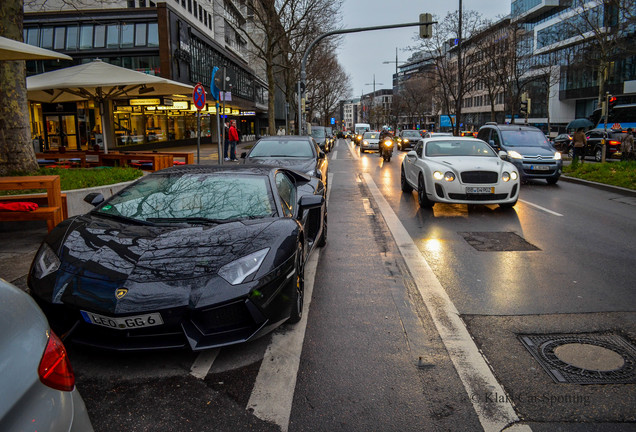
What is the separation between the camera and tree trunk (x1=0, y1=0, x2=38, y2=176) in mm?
9641

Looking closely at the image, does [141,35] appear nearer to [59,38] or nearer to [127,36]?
[127,36]

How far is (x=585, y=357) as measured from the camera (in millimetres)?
3629

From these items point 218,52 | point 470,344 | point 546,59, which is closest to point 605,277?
point 470,344

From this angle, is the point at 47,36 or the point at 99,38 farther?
the point at 47,36

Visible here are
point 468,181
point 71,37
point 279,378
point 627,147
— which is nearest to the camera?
point 279,378

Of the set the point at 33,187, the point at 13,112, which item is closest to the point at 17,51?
the point at 33,187

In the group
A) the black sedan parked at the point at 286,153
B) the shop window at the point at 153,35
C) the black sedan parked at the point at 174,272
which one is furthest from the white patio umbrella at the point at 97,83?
the shop window at the point at 153,35

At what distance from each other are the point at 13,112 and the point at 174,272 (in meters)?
8.33

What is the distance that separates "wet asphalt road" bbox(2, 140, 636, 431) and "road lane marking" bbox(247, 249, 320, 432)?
4cm

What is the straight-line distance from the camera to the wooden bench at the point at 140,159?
14.0 meters

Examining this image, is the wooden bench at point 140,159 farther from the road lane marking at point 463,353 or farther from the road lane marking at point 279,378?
the road lane marking at point 279,378

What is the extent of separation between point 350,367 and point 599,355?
182 cm

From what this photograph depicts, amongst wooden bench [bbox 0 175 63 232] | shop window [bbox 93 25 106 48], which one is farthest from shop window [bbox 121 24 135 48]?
wooden bench [bbox 0 175 63 232]

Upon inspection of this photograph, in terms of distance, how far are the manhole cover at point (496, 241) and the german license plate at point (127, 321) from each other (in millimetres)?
5017
